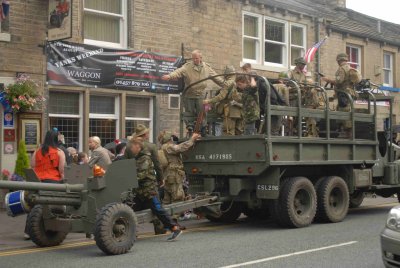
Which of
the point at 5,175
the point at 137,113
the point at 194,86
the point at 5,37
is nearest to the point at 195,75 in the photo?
the point at 194,86

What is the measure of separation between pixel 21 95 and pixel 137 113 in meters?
3.97

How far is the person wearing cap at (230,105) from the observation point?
11.1 m

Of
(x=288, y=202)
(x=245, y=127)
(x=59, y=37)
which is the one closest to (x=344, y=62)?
(x=245, y=127)

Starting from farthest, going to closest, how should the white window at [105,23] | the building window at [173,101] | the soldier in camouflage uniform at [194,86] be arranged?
the building window at [173,101]
the white window at [105,23]
the soldier in camouflage uniform at [194,86]

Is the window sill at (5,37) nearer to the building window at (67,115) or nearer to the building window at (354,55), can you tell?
the building window at (67,115)

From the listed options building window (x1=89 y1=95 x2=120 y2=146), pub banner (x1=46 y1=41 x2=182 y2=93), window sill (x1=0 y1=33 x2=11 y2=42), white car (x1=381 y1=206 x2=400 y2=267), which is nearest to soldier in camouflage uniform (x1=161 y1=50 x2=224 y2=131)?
pub banner (x1=46 y1=41 x2=182 y2=93)

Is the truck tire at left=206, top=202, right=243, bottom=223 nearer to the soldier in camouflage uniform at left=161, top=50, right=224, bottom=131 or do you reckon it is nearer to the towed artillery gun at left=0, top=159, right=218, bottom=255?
the soldier in camouflage uniform at left=161, top=50, right=224, bottom=131

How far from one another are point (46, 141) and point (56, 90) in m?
5.11

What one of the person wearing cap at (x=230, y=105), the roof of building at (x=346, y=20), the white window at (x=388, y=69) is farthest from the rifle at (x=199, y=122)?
the white window at (x=388, y=69)

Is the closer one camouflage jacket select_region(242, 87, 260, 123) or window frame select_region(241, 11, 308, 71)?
camouflage jacket select_region(242, 87, 260, 123)

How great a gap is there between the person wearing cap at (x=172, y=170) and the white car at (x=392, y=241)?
4.58 meters

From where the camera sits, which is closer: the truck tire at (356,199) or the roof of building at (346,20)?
the truck tire at (356,199)

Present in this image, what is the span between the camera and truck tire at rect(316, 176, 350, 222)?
1116 cm

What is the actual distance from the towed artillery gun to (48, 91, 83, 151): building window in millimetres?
5807
